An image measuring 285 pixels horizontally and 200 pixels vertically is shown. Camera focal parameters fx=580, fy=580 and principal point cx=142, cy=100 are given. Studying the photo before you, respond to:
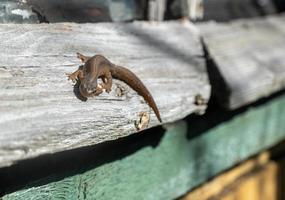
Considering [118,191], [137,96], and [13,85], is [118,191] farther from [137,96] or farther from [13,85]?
[13,85]

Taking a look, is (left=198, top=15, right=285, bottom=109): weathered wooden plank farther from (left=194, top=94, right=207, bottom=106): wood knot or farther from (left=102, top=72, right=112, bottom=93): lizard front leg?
(left=102, top=72, right=112, bottom=93): lizard front leg

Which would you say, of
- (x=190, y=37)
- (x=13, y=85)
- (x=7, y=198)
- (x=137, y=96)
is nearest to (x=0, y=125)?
(x=13, y=85)

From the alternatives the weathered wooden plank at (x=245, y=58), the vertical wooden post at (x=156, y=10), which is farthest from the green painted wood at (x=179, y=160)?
the vertical wooden post at (x=156, y=10)

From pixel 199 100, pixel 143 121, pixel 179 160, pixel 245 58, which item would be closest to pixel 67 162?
pixel 143 121

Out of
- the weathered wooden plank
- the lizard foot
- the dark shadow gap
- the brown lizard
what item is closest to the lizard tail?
the brown lizard

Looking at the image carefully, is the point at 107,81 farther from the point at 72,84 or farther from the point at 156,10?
the point at 156,10

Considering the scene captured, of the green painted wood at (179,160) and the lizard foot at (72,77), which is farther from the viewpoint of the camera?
the green painted wood at (179,160)

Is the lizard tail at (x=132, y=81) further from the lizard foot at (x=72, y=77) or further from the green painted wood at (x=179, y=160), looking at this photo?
the green painted wood at (x=179, y=160)
